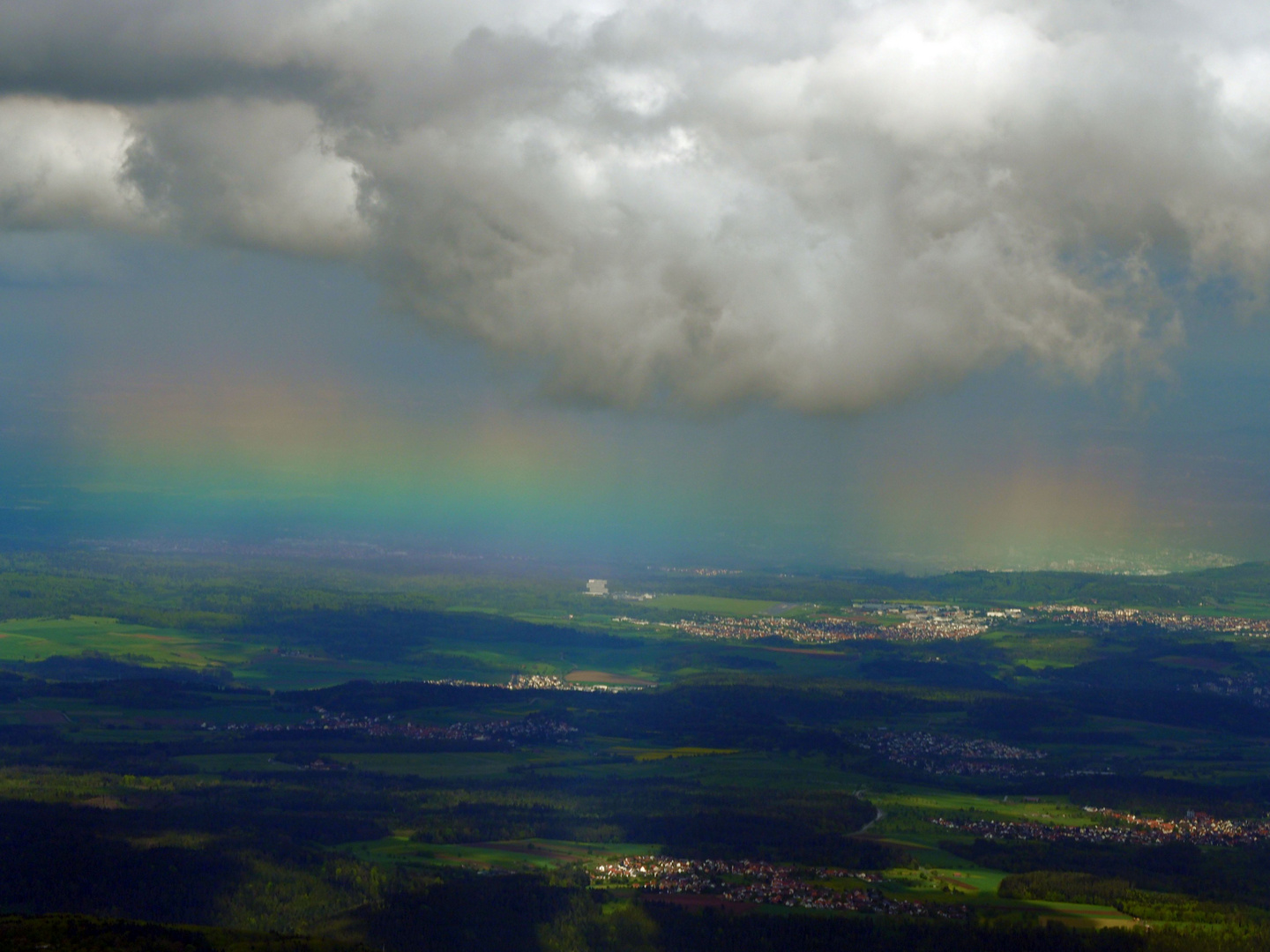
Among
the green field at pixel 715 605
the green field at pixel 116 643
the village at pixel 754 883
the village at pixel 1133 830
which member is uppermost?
the green field at pixel 715 605

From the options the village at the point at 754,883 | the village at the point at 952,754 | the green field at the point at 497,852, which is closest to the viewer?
the village at the point at 754,883

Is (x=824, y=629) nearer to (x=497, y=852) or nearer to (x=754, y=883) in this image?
(x=497, y=852)

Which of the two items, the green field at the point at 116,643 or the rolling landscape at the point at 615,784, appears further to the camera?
the green field at the point at 116,643

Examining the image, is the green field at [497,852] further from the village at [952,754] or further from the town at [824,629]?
the town at [824,629]

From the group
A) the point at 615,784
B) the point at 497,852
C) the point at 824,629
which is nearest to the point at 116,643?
the point at 615,784

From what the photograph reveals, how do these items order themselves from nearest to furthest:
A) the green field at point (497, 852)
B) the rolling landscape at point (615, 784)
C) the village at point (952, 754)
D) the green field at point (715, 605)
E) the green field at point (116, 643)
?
1. the rolling landscape at point (615, 784)
2. the green field at point (497, 852)
3. the village at point (952, 754)
4. the green field at point (116, 643)
5. the green field at point (715, 605)

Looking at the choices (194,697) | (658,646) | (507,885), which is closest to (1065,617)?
(658,646)

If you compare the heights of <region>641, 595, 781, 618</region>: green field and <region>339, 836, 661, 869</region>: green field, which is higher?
<region>641, 595, 781, 618</region>: green field

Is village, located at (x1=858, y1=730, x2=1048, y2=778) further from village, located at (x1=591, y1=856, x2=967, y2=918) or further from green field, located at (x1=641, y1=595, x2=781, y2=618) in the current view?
green field, located at (x1=641, y1=595, x2=781, y2=618)

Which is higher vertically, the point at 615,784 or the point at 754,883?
the point at 615,784

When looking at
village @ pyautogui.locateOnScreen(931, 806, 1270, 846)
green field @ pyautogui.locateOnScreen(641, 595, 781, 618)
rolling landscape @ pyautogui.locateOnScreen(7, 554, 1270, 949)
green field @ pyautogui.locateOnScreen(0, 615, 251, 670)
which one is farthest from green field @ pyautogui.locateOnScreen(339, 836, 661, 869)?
green field @ pyautogui.locateOnScreen(641, 595, 781, 618)

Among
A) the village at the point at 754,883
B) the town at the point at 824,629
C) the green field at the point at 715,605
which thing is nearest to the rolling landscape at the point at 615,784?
the village at the point at 754,883

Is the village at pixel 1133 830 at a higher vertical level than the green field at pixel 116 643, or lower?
lower
